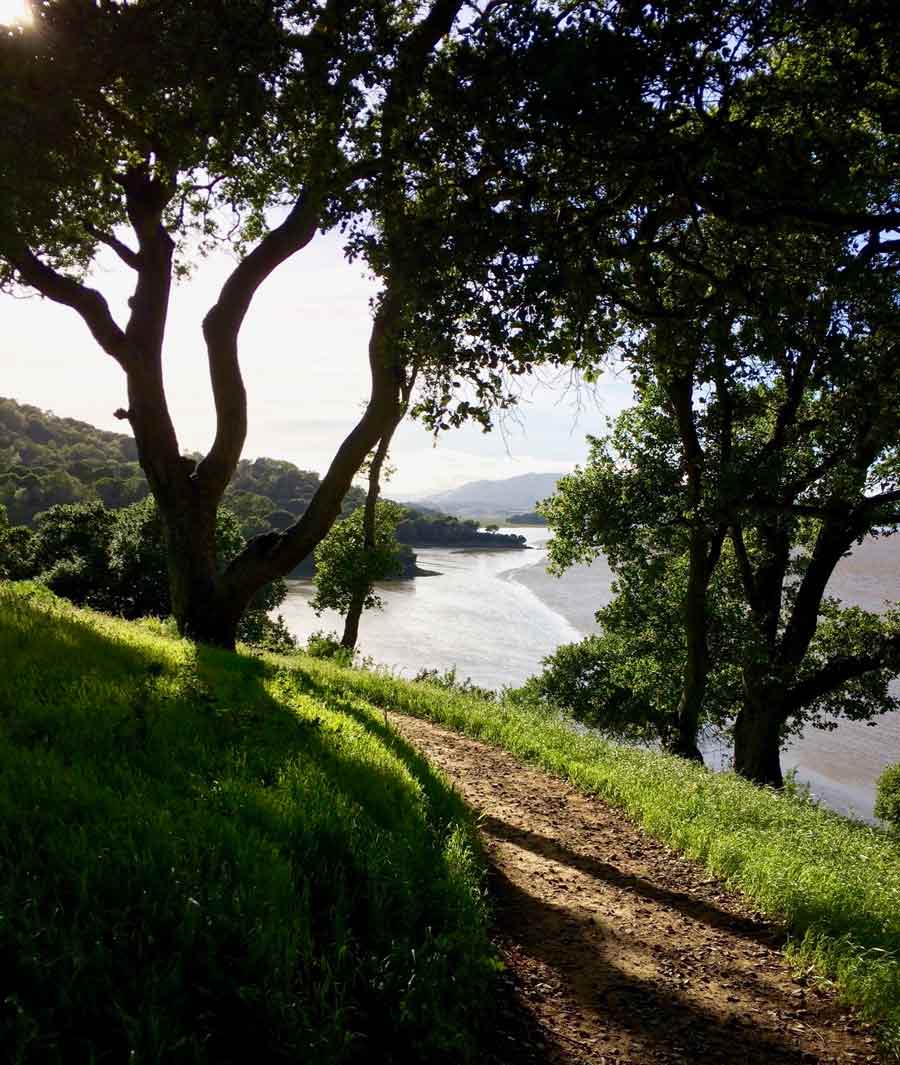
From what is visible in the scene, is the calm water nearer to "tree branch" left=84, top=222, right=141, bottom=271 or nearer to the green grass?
"tree branch" left=84, top=222, right=141, bottom=271

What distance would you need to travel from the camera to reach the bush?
21703mm

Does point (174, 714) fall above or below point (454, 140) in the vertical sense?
below

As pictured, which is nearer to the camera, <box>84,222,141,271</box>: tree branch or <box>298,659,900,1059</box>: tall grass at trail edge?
<box>298,659,900,1059</box>: tall grass at trail edge

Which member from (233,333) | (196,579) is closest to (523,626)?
(196,579)

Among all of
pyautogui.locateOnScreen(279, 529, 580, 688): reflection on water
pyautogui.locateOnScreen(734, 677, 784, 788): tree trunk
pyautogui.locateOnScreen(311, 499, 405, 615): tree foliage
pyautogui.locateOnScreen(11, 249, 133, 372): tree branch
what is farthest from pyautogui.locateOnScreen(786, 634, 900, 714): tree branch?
pyautogui.locateOnScreen(279, 529, 580, 688): reflection on water

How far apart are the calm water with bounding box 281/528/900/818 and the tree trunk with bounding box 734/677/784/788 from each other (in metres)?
8.48

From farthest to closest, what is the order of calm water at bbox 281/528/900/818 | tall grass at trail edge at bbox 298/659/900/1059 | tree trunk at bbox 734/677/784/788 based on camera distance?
calm water at bbox 281/528/900/818, tree trunk at bbox 734/677/784/788, tall grass at trail edge at bbox 298/659/900/1059

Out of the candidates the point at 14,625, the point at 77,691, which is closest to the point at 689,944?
the point at 77,691

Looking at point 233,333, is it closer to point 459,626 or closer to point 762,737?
point 762,737

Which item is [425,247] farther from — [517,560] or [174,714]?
[517,560]

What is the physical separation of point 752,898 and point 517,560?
112 meters

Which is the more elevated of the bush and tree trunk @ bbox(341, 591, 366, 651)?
tree trunk @ bbox(341, 591, 366, 651)

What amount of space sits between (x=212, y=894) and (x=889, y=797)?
25914 millimetres

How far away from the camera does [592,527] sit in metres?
15.3
